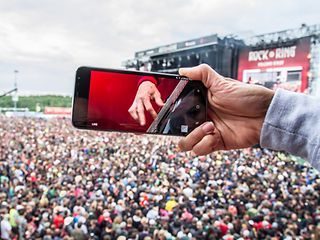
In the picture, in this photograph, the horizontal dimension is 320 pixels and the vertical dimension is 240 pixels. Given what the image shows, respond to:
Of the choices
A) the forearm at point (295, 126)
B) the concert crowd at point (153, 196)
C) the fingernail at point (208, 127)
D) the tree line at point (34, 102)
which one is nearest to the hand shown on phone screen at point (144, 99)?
the fingernail at point (208, 127)

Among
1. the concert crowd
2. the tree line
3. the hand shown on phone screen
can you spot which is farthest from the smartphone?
the tree line

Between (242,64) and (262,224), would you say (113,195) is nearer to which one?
(262,224)

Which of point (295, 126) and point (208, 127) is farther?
point (208, 127)

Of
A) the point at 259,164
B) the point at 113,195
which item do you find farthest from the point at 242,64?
the point at 113,195

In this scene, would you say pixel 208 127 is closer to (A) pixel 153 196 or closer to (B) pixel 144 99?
(B) pixel 144 99

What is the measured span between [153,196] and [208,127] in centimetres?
383

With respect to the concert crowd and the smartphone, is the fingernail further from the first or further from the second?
the concert crowd

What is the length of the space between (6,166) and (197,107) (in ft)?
19.4

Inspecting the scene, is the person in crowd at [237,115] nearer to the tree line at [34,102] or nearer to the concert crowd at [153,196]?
the concert crowd at [153,196]

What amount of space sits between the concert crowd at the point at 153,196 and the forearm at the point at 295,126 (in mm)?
2337

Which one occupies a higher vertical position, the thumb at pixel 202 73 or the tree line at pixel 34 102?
the tree line at pixel 34 102

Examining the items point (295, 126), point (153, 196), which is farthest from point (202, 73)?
point (153, 196)

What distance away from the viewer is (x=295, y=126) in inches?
25.6

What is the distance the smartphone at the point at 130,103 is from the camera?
2.83 feet
